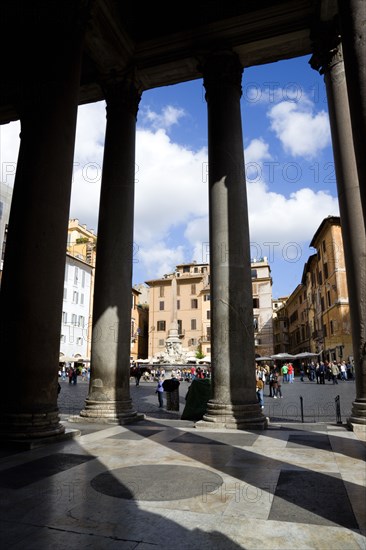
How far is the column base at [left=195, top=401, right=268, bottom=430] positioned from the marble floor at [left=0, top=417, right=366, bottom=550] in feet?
5.00

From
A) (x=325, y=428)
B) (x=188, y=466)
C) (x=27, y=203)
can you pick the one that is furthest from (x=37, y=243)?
(x=325, y=428)

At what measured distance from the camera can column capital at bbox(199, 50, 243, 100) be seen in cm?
1016

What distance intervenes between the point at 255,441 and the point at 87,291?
186 feet

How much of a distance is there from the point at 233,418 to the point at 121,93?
29.0ft

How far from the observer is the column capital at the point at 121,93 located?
36.7ft

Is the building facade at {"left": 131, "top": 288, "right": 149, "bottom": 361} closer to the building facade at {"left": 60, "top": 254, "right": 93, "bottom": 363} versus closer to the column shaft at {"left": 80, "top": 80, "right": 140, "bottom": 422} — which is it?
the building facade at {"left": 60, "top": 254, "right": 93, "bottom": 363}

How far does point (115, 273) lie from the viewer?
32.5ft

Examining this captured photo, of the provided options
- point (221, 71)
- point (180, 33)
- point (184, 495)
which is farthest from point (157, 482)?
point (180, 33)

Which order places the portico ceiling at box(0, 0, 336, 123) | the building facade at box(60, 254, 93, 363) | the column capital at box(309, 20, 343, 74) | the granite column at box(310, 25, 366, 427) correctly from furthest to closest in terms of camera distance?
the building facade at box(60, 254, 93, 363) → the portico ceiling at box(0, 0, 336, 123) → the column capital at box(309, 20, 343, 74) → the granite column at box(310, 25, 366, 427)

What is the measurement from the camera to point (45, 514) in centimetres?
343

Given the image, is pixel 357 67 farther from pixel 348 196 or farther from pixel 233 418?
pixel 233 418

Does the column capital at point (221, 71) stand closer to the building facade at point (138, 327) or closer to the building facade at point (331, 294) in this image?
the building facade at point (331, 294)

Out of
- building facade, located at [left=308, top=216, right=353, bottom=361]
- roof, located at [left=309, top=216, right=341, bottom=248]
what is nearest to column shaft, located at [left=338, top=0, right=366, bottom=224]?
building facade, located at [left=308, top=216, right=353, bottom=361]

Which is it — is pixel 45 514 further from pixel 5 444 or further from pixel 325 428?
pixel 325 428
